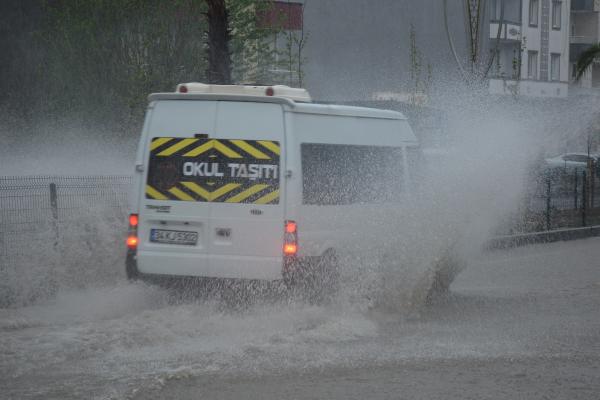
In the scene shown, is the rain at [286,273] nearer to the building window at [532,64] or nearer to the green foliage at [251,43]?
the green foliage at [251,43]

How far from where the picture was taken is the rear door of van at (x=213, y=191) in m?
10.0

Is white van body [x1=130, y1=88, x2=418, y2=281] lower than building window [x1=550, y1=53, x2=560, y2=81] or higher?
lower

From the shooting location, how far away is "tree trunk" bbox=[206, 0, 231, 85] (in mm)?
17531

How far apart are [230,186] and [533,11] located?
4882 cm

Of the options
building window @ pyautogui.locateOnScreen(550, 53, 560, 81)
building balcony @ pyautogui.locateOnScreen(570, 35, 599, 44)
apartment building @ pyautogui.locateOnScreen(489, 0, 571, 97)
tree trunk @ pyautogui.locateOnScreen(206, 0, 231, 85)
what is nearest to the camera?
tree trunk @ pyautogui.locateOnScreen(206, 0, 231, 85)

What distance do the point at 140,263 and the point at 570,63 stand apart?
55076mm

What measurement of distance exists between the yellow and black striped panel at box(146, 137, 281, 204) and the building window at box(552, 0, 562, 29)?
5103 cm

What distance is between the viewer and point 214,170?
10.2 m

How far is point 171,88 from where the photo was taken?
23828 mm

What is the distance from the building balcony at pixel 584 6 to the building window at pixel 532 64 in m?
8.24

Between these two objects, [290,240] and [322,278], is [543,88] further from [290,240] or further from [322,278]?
[290,240]

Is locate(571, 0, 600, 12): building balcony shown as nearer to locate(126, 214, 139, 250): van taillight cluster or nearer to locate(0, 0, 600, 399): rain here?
locate(0, 0, 600, 399): rain

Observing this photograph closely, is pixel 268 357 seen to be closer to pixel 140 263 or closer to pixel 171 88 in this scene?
pixel 140 263

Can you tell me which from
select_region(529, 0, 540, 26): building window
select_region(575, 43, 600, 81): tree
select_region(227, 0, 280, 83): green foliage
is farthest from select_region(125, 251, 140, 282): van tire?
select_region(529, 0, 540, 26): building window
